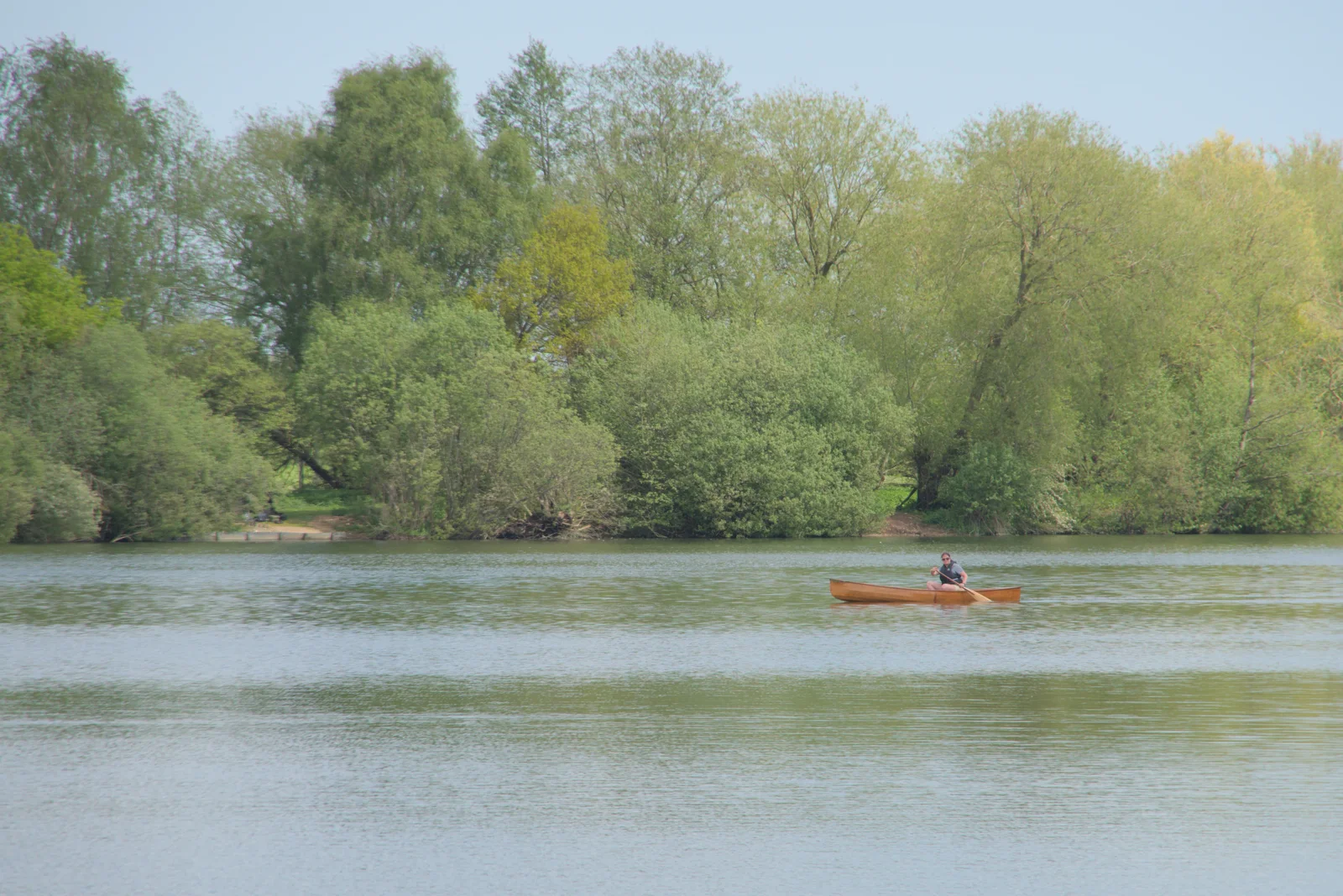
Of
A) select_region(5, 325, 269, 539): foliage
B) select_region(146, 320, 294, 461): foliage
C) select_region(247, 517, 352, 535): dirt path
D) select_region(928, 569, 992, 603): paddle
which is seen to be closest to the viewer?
select_region(928, 569, 992, 603): paddle

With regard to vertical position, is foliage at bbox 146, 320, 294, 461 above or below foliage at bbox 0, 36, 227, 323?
below

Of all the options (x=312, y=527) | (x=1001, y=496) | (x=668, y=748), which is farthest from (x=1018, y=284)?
(x=668, y=748)

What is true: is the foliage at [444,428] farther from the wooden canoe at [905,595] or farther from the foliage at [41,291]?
the wooden canoe at [905,595]

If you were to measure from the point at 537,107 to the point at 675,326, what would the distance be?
19718 millimetres

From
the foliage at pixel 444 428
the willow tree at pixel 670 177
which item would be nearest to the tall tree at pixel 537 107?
the willow tree at pixel 670 177

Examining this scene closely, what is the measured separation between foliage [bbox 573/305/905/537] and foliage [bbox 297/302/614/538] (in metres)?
2.66

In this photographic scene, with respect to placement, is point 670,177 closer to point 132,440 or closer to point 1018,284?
point 1018,284

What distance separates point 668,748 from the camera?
1536 centimetres

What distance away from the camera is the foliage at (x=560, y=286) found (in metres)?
67.7

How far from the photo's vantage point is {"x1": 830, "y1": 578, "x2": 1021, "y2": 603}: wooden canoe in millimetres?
32094

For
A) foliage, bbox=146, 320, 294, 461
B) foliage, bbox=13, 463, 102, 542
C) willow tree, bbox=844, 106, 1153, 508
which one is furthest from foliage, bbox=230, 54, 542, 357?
willow tree, bbox=844, 106, 1153, 508

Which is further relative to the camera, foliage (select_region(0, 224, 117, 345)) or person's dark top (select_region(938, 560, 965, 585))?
foliage (select_region(0, 224, 117, 345))

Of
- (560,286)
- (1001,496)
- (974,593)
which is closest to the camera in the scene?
(974,593)

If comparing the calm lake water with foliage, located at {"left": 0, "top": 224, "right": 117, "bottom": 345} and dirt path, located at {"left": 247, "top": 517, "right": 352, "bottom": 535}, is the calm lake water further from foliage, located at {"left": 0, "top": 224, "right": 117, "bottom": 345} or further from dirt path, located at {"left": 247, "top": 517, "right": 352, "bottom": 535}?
dirt path, located at {"left": 247, "top": 517, "right": 352, "bottom": 535}
